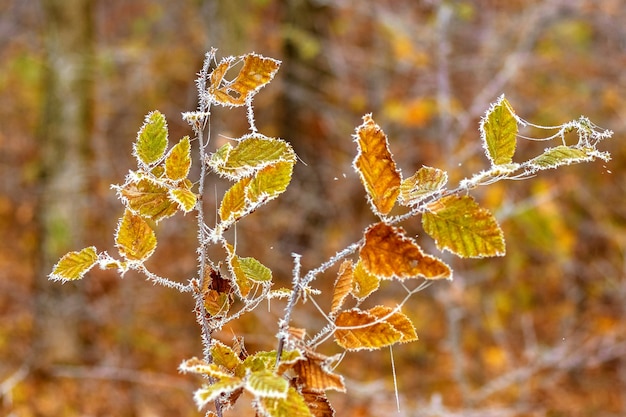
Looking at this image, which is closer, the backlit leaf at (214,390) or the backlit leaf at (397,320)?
the backlit leaf at (214,390)

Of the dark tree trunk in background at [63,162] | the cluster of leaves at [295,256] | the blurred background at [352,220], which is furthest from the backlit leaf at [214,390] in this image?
the dark tree trunk in background at [63,162]

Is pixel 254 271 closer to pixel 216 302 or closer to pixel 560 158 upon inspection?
pixel 216 302

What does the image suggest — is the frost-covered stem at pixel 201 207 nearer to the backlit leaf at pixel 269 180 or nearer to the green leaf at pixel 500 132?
the backlit leaf at pixel 269 180

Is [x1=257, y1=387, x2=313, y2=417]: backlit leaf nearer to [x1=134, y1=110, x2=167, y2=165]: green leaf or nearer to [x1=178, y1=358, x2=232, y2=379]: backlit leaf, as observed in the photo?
[x1=178, y1=358, x2=232, y2=379]: backlit leaf

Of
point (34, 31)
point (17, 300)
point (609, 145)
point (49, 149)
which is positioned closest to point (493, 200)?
point (609, 145)

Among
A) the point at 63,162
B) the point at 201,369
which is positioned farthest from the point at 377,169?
the point at 63,162
